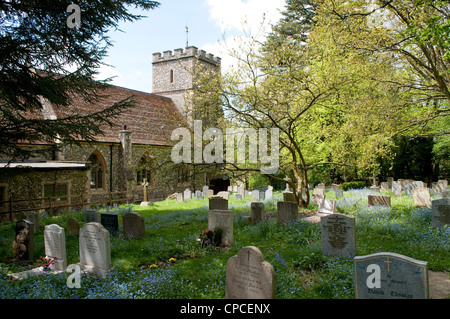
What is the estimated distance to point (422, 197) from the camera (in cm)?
1276

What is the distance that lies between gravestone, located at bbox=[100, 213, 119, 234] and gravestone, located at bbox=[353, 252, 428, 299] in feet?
26.1

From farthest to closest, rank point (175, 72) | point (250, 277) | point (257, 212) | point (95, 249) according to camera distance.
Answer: point (175, 72), point (257, 212), point (95, 249), point (250, 277)

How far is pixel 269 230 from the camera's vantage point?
30.8 ft

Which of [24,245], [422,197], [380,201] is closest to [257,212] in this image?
[380,201]

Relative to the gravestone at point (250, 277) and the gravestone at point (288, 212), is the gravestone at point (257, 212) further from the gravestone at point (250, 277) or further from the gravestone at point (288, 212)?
the gravestone at point (250, 277)

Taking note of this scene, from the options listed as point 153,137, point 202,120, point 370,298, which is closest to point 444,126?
point 202,120

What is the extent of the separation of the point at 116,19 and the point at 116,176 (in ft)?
48.1

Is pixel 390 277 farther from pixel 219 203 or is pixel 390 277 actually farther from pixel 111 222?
pixel 111 222

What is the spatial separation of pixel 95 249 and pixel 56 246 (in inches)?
44.1

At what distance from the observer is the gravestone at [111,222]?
10.3 meters

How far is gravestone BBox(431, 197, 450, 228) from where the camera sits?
8.77 meters

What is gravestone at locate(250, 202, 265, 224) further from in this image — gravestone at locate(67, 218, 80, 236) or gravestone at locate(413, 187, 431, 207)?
gravestone at locate(413, 187, 431, 207)

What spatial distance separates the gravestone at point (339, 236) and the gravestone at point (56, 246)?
230 inches

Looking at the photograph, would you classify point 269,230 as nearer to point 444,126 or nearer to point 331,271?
point 331,271
